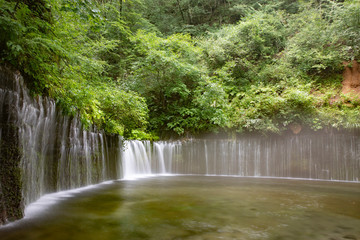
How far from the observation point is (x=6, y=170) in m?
3.55

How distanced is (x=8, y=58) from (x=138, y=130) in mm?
8115

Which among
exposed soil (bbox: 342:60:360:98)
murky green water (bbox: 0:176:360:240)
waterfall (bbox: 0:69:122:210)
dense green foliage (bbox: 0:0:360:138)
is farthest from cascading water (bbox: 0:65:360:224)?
exposed soil (bbox: 342:60:360:98)

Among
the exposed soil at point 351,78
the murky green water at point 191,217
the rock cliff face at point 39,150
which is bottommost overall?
the murky green water at point 191,217

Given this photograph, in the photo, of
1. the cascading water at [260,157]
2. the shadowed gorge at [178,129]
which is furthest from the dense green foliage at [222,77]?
the cascading water at [260,157]

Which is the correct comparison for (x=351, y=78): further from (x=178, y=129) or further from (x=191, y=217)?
(x=191, y=217)

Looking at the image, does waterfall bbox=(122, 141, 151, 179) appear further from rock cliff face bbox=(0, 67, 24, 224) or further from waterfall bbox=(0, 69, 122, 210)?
rock cliff face bbox=(0, 67, 24, 224)

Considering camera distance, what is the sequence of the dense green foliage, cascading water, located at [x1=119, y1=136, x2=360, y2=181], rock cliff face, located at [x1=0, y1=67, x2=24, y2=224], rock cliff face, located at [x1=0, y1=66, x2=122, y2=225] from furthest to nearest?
cascading water, located at [x1=119, y1=136, x2=360, y2=181]
the dense green foliage
rock cliff face, located at [x1=0, y1=66, x2=122, y2=225]
rock cliff face, located at [x1=0, y1=67, x2=24, y2=224]

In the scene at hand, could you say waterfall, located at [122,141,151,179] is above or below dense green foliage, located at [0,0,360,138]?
below

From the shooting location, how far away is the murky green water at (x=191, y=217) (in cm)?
337

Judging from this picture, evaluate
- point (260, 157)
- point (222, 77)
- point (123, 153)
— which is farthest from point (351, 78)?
point (123, 153)

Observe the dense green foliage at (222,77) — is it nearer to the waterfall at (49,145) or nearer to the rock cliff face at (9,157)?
the waterfall at (49,145)

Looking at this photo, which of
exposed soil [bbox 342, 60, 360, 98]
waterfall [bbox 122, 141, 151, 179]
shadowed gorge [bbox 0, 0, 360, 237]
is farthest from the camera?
exposed soil [bbox 342, 60, 360, 98]

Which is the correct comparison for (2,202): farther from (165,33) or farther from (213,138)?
(165,33)

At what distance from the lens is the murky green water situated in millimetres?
3369
